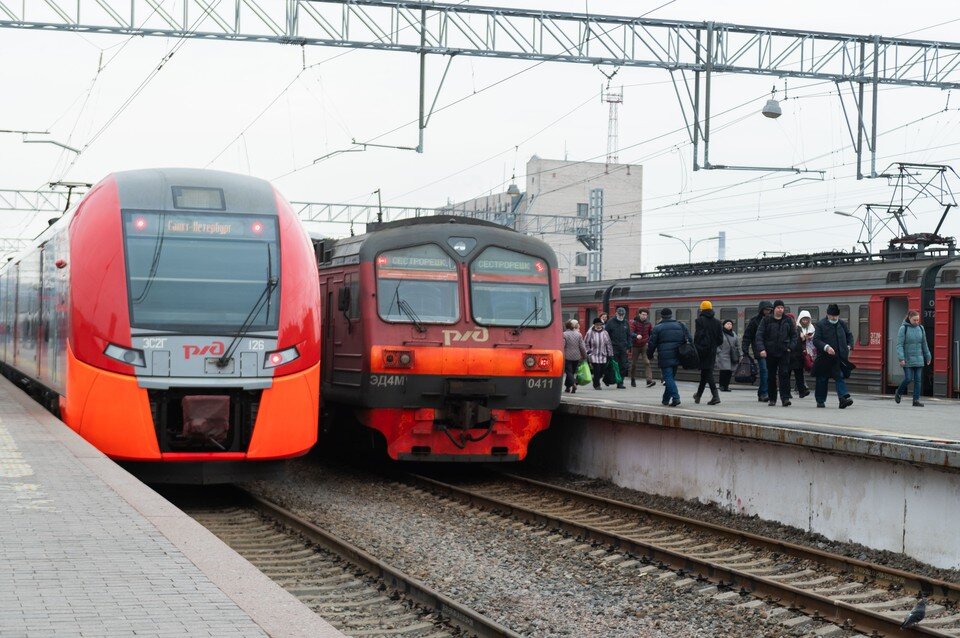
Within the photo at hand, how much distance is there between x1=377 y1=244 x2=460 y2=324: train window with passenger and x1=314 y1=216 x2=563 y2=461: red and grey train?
1cm

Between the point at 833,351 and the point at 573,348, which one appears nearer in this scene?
the point at 833,351

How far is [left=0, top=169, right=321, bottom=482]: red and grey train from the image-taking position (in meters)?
12.1

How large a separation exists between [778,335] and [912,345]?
7.31 ft

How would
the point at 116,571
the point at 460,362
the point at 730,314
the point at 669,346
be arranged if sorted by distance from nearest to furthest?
the point at 116,571 < the point at 460,362 < the point at 669,346 < the point at 730,314

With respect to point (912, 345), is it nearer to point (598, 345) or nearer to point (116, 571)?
point (598, 345)

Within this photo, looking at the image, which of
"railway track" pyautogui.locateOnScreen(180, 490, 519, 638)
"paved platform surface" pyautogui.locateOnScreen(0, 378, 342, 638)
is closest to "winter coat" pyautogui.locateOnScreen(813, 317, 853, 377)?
"railway track" pyautogui.locateOnScreen(180, 490, 519, 638)

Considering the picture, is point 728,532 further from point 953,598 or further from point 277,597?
point 277,597

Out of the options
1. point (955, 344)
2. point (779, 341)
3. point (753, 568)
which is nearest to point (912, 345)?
point (779, 341)

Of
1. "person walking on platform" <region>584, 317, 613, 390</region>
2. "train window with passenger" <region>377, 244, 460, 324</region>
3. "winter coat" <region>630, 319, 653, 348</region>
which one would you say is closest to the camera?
"train window with passenger" <region>377, 244, 460, 324</region>

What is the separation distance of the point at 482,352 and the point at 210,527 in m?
4.63

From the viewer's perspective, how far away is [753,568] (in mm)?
10391

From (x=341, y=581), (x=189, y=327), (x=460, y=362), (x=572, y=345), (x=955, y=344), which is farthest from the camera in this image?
(x=955, y=344)

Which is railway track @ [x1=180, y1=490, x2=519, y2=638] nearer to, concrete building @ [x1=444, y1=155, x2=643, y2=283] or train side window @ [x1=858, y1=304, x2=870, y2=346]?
train side window @ [x1=858, y1=304, x2=870, y2=346]

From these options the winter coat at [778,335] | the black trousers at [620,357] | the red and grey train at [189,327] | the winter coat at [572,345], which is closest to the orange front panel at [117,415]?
the red and grey train at [189,327]
